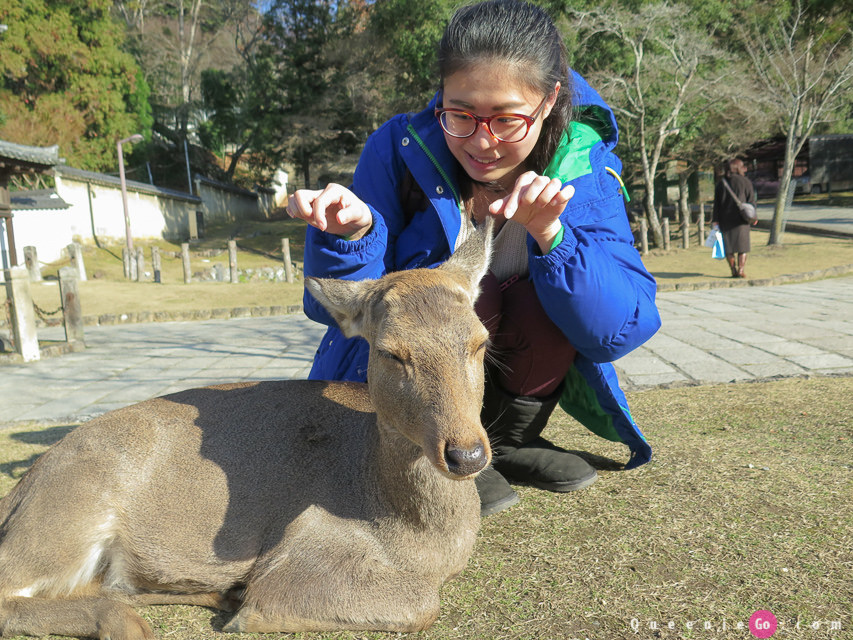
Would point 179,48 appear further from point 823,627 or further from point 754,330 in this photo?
point 823,627

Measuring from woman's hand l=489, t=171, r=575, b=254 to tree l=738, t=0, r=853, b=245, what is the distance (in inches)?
837

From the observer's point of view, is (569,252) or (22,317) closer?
(569,252)

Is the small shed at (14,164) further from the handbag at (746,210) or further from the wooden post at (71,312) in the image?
the handbag at (746,210)

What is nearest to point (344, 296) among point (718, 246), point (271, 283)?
point (718, 246)

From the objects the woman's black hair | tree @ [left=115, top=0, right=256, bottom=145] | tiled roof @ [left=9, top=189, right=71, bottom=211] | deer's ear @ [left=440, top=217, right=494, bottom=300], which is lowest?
deer's ear @ [left=440, top=217, right=494, bottom=300]

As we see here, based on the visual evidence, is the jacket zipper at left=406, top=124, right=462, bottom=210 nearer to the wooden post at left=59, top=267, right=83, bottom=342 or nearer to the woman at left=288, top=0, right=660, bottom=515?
the woman at left=288, top=0, right=660, bottom=515

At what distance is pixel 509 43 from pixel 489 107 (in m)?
0.28

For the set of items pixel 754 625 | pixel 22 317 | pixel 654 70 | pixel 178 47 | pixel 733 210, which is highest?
pixel 178 47

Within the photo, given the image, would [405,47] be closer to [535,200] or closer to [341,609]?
[535,200]

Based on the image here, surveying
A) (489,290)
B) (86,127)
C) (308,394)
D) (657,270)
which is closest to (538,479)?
(489,290)

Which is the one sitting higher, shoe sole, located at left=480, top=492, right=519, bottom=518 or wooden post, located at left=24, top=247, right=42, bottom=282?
wooden post, located at left=24, top=247, right=42, bottom=282

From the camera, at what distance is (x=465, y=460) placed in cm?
221

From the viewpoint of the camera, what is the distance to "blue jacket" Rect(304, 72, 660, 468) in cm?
298

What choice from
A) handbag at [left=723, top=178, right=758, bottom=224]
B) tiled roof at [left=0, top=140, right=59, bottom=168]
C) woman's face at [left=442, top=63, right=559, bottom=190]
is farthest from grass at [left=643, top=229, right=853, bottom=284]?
tiled roof at [left=0, top=140, right=59, bottom=168]
